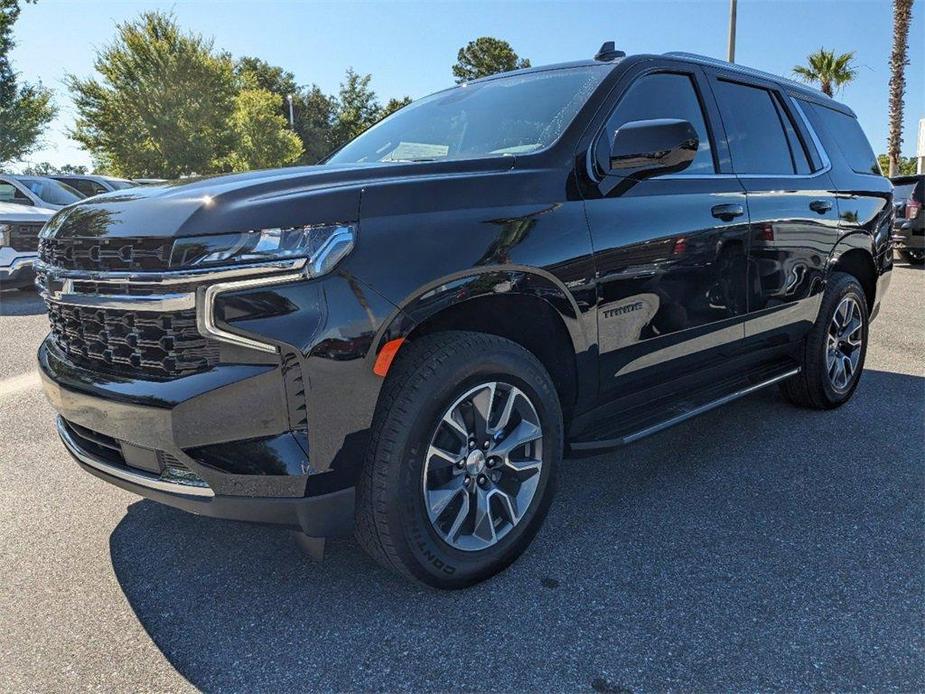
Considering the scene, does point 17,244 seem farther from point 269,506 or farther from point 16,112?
point 16,112

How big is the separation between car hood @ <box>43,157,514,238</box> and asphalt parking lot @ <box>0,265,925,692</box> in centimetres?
123

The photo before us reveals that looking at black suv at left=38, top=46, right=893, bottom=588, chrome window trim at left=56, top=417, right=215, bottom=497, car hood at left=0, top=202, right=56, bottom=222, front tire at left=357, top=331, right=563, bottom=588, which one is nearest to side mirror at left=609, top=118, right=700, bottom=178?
black suv at left=38, top=46, right=893, bottom=588

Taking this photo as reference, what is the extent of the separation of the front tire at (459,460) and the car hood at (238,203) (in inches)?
20.7

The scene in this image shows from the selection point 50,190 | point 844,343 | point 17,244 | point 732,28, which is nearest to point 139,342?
point 844,343

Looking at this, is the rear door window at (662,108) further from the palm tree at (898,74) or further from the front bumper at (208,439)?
the palm tree at (898,74)

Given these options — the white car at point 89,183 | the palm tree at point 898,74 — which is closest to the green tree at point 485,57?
the palm tree at point 898,74

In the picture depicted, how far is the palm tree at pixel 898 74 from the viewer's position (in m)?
22.1

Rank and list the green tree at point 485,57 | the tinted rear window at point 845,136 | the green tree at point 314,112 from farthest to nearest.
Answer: the green tree at point 314,112
the green tree at point 485,57
the tinted rear window at point 845,136

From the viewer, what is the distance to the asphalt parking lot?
1986mm

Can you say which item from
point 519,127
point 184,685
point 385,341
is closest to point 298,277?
point 385,341

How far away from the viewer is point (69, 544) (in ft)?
8.81

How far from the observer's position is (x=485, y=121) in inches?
123

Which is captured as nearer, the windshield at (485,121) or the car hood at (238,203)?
the car hood at (238,203)

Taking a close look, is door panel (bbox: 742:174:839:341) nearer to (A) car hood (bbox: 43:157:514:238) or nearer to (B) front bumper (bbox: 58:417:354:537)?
(A) car hood (bbox: 43:157:514:238)
